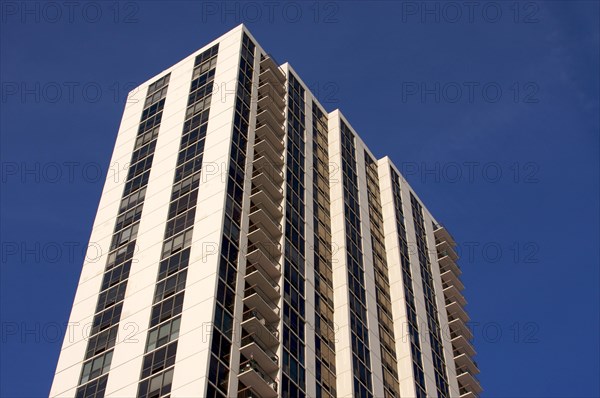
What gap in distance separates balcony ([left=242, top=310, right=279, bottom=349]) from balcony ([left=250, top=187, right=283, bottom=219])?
13148mm

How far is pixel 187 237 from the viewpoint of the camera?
7875cm

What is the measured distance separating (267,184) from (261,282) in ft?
43.1

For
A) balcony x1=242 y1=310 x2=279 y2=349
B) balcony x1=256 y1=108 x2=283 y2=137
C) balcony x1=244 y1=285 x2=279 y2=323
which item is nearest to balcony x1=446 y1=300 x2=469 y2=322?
balcony x1=256 y1=108 x2=283 y2=137

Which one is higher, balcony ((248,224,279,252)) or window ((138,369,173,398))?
balcony ((248,224,279,252))

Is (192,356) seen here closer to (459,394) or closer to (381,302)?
(381,302)

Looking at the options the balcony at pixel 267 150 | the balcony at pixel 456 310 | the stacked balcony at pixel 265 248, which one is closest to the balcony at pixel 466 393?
the balcony at pixel 456 310

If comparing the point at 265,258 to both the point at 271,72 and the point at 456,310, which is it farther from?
the point at 456,310

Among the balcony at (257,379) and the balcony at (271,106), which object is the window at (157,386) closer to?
the balcony at (257,379)

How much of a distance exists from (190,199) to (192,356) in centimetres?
1937

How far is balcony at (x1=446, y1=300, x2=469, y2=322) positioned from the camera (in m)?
113

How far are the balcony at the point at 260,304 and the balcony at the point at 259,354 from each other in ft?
9.56

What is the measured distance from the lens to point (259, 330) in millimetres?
73375

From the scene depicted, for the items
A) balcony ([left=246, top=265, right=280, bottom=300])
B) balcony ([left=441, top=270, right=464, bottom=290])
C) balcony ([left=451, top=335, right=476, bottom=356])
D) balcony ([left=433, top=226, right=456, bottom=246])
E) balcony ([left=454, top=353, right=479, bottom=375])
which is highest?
balcony ([left=433, top=226, right=456, bottom=246])

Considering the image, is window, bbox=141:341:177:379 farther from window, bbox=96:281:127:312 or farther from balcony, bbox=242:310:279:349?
window, bbox=96:281:127:312
